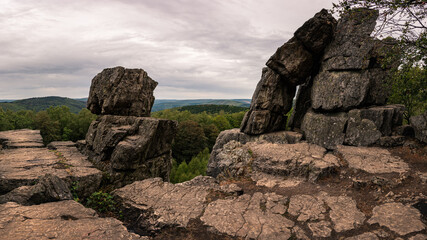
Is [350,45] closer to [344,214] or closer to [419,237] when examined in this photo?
[344,214]

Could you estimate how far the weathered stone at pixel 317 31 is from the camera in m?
13.0

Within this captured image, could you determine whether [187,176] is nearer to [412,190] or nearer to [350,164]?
[350,164]

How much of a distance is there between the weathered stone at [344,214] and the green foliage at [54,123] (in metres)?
48.6

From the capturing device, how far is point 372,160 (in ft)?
31.5

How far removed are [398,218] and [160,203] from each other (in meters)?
6.73

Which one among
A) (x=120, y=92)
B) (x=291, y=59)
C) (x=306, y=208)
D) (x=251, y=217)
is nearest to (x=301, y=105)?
(x=291, y=59)

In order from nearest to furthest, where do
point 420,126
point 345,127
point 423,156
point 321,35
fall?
point 423,156 → point 420,126 → point 345,127 → point 321,35

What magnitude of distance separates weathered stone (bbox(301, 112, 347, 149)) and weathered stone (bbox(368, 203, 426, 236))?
610 cm

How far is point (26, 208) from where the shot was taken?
5430mm

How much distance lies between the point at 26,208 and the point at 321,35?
51.5 ft

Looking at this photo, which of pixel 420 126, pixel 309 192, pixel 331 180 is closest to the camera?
pixel 309 192

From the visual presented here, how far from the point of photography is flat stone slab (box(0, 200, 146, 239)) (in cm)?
456

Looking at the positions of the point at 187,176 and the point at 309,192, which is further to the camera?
the point at 187,176

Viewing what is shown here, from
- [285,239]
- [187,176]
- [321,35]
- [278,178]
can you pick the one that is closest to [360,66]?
[321,35]
